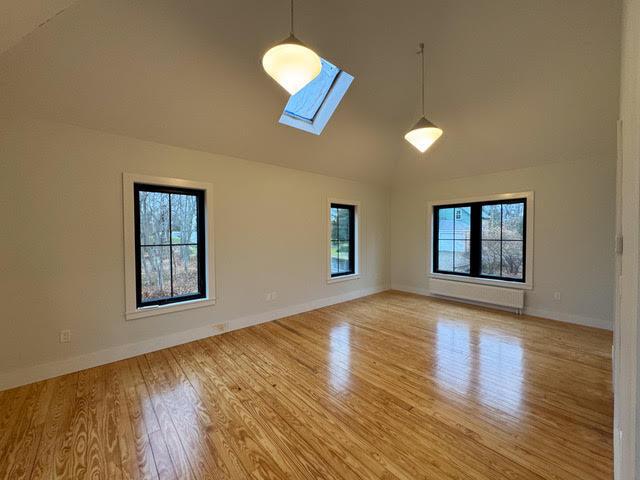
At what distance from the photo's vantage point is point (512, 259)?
4.67 metres

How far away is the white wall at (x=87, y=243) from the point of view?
2477 millimetres

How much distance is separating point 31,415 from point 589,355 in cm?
526

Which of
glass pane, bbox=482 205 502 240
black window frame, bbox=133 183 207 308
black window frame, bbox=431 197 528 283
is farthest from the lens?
glass pane, bbox=482 205 502 240

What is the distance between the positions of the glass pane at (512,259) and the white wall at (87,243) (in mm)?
4134

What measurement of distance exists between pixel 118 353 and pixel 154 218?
1559 millimetres

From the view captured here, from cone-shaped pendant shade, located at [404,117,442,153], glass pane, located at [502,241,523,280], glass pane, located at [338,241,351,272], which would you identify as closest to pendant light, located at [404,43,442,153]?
cone-shaped pendant shade, located at [404,117,442,153]

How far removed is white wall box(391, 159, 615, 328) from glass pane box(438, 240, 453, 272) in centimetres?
114

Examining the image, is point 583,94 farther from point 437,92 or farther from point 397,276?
point 397,276

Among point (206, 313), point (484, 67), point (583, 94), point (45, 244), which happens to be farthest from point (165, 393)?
point (583, 94)

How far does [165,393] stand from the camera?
233 cm

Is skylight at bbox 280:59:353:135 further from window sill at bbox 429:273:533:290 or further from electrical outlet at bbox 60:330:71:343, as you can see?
window sill at bbox 429:273:533:290

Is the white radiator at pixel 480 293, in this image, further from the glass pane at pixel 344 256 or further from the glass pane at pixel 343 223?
the glass pane at pixel 343 223

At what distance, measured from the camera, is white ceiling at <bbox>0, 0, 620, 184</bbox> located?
223 cm

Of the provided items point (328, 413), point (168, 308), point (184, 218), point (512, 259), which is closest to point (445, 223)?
point (512, 259)
